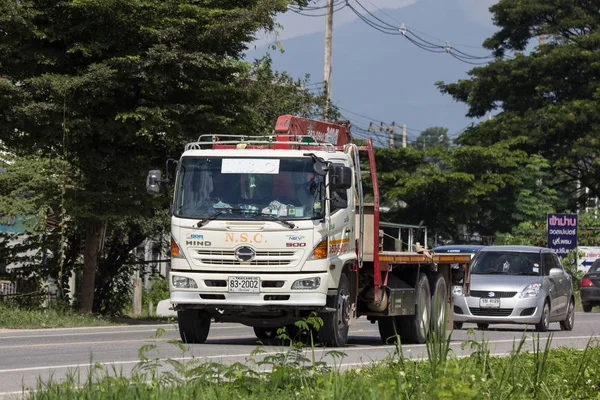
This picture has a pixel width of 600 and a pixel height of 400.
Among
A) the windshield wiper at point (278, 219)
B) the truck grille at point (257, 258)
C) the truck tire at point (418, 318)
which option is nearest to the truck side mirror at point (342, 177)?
the windshield wiper at point (278, 219)

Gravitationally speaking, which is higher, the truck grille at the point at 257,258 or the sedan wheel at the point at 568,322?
the truck grille at the point at 257,258

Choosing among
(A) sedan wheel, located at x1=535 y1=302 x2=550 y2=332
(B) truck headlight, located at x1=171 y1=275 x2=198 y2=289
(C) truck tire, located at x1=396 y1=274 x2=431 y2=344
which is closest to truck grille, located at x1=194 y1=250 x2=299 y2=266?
(B) truck headlight, located at x1=171 y1=275 x2=198 y2=289

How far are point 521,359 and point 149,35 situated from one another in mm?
15115

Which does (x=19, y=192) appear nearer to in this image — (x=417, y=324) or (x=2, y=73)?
(x=2, y=73)

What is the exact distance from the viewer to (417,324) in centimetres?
1817

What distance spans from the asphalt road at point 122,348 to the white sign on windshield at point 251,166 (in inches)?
90.8

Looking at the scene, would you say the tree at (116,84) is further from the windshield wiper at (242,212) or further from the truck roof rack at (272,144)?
the windshield wiper at (242,212)

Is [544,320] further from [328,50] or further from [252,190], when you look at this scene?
[328,50]

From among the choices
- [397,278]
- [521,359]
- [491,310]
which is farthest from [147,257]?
[521,359]

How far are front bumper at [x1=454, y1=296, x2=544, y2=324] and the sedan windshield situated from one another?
1.42m

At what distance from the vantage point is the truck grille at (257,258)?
1550cm

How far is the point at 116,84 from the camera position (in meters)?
23.4

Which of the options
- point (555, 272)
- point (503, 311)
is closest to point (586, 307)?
point (555, 272)

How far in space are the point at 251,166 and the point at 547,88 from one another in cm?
4208
